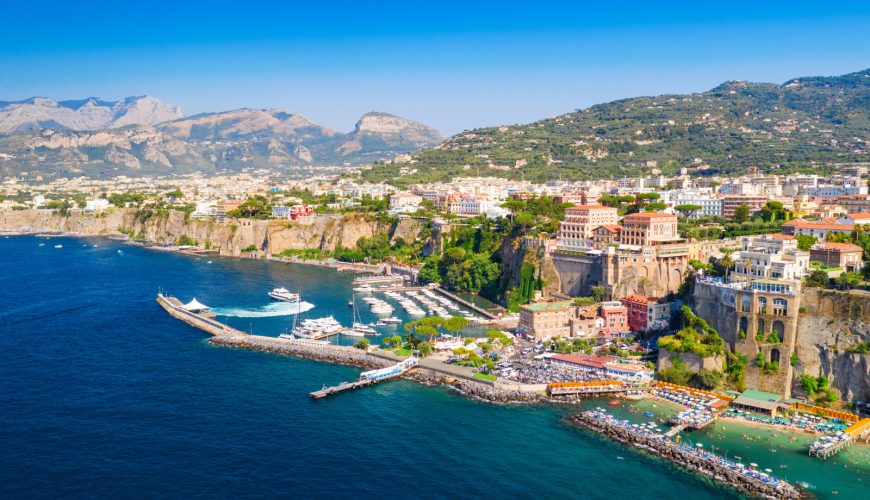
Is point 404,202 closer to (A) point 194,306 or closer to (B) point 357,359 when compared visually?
(A) point 194,306

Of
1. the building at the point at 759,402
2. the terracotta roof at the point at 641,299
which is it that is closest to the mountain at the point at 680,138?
the terracotta roof at the point at 641,299

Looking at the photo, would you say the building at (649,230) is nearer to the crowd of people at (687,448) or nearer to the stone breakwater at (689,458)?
the crowd of people at (687,448)

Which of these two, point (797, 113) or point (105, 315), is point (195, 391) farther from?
point (797, 113)

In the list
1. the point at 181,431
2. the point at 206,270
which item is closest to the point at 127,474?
the point at 181,431

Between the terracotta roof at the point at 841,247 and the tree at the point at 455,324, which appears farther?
the tree at the point at 455,324

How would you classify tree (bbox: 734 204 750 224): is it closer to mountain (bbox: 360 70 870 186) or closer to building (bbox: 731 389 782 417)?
building (bbox: 731 389 782 417)

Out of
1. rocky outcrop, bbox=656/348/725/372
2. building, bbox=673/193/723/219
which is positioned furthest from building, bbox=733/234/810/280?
building, bbox=673/193/723/219
